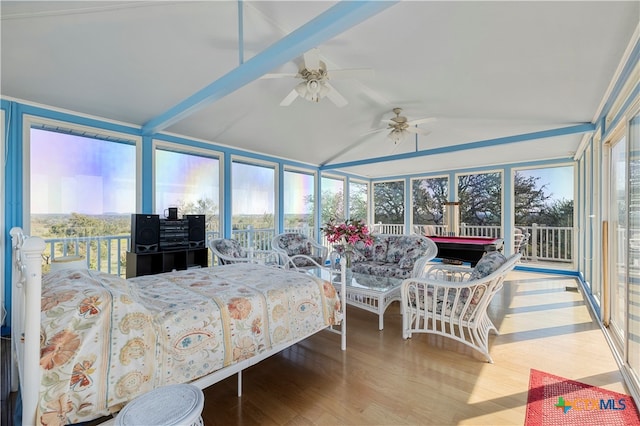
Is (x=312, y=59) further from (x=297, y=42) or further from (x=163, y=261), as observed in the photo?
(x=163, y=261)

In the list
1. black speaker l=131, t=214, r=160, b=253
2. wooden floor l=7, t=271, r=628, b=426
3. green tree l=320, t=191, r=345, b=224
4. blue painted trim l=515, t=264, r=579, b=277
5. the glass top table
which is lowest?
wooden floor l=7, t=271, r=628, b=426

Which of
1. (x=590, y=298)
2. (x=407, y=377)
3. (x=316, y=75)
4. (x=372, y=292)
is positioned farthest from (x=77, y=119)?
(x=590, y=298)

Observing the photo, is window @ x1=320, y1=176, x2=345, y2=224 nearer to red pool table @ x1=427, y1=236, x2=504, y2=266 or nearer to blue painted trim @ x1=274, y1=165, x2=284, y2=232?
blue painted trim @ x1=274, y1=165, x2=284, y2=232

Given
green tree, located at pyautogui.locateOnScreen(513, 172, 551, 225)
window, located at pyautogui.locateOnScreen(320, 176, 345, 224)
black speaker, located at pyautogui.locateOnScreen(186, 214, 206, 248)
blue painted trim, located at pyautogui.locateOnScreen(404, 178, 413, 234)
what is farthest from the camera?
blue painted trim, located at pyautogui.locateOnScreen(404, 178, 413, 234)

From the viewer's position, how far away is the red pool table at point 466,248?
5.03 m

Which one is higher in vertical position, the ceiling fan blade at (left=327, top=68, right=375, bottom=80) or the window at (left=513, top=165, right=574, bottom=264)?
the ceiling fan blade at (left=327, top=68, right=375, bottom=80)

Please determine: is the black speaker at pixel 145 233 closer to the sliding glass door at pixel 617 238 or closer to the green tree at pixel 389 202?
the sliding glass door at pixel 617 238

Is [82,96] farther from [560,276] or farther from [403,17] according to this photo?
[560,276]

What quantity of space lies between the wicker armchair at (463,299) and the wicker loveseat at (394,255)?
0.79 metres

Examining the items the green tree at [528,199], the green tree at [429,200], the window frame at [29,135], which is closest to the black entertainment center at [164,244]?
the window frame at [29,135]

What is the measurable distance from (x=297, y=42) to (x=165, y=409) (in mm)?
2072

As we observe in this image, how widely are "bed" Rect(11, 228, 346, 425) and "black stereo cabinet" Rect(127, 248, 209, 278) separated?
167 cm

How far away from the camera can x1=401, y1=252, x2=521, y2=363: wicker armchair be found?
2.40 meters

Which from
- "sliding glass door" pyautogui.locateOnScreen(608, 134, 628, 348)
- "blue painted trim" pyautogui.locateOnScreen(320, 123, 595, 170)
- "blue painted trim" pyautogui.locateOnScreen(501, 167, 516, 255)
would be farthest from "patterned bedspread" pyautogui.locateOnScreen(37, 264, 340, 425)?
"blue painted trim" pyautogui.locateOnScreen(501, 167, 516, 255)
